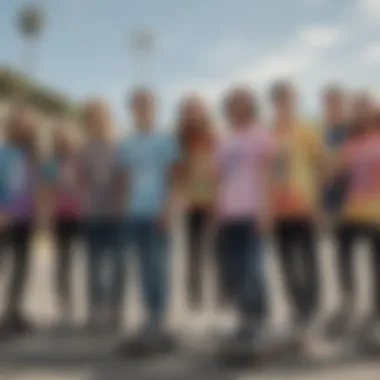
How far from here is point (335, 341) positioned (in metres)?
4.75

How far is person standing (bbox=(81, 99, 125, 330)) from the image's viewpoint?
4898mm

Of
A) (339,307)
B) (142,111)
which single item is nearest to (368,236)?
(339,307)

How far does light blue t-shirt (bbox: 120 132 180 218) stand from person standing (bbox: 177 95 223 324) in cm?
13

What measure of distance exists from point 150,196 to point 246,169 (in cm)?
59

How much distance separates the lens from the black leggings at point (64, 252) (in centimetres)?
527

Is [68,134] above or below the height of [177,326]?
above

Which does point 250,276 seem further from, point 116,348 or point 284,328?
point 116,348

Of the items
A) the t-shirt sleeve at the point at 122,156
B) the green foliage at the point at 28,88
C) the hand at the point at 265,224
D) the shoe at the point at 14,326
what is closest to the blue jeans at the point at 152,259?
the t-shirt sleeve at the point at 122,156

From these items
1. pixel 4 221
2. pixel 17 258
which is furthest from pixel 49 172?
pixel 17 258

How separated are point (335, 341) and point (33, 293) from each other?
2.84m

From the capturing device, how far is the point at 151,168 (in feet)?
15.5

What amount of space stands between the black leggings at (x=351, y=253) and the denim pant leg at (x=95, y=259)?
1455mm

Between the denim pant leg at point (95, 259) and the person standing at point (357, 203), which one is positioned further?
the denim pant leg at point (95, 259)

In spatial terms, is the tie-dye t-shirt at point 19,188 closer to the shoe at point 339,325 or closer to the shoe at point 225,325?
the shoe at point 225,325
